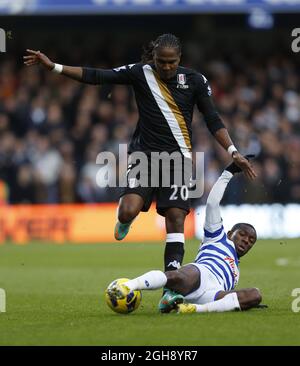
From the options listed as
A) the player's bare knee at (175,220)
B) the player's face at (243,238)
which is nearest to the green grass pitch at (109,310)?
the player's face at (243,238)

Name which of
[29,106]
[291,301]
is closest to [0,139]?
[29,106]

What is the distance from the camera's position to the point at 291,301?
32.3 feet

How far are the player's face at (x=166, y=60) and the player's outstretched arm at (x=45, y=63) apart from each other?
28.4 inches

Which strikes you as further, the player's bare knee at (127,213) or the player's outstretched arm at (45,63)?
the player's bare knee at (127,213)

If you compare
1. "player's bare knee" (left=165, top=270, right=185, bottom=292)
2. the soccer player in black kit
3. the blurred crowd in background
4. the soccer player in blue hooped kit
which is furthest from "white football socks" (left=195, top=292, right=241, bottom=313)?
the blurred crowd in background

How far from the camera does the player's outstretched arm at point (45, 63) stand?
8578 millimetres

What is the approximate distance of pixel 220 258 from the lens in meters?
8.77

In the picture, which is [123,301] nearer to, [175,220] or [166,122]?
[175,220]

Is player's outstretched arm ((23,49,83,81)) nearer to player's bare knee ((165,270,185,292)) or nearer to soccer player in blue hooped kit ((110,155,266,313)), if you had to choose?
soccer player in blue hooped kit ((110,155,266,313))

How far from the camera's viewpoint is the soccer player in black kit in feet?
29.6

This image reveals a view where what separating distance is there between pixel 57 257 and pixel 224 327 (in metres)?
9.78

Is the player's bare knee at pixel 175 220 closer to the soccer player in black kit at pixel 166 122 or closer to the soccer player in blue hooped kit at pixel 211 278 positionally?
the soccer player in black kit at pixel 166 122

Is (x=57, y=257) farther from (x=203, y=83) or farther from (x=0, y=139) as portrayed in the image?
(x=203, y=83)

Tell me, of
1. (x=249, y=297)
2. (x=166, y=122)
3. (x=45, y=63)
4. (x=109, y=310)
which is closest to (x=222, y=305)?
(x=249, y=297)
